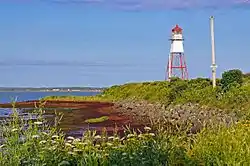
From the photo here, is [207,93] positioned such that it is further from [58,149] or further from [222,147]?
[58,149]

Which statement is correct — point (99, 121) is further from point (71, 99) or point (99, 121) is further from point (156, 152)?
point (71, 99)

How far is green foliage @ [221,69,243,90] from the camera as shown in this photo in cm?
3400

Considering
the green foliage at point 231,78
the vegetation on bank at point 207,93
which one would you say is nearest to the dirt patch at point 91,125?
the vegetation on bank at point 207,93

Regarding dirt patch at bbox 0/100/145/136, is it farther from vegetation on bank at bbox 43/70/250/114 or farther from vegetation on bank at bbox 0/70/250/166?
vegetation on bank at bbox 43/70/250/114

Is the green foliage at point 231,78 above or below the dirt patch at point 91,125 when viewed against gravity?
above

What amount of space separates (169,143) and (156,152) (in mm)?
663

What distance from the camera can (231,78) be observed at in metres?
34.9

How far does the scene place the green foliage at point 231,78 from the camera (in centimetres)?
3400

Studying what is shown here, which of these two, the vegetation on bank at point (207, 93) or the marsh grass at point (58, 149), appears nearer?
the marsh grass at point (58, 149)

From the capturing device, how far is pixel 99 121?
32250mm

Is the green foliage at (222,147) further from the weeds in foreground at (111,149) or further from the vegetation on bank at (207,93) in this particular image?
the vegetation on bank at (207,93)

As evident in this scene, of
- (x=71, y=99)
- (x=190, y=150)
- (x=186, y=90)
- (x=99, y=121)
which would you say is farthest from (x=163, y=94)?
(x=190, y=150)

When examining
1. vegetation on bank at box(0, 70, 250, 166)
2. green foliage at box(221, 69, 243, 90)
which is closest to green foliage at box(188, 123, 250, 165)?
vegetation on bank at box(0, 70, 250, 166)

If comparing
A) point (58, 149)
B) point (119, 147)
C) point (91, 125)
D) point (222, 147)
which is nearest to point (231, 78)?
point (91, 125)
